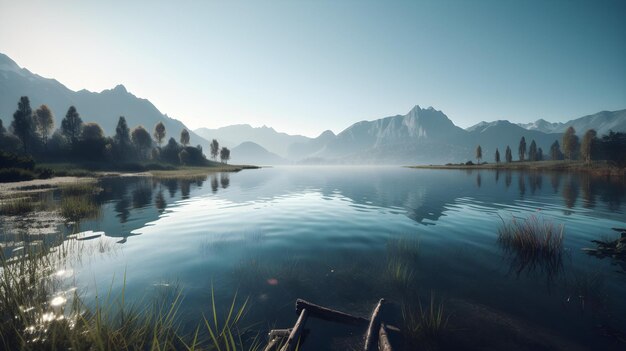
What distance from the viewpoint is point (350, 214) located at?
85.0ft

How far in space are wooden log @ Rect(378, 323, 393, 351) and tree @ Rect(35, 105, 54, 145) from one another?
155 meters

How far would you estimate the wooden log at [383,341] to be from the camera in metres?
5.99

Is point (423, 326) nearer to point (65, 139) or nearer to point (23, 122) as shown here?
point (23, 122)

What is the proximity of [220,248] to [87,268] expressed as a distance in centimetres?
646

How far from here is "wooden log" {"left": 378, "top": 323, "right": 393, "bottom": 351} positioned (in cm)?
599

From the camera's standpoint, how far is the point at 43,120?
101m

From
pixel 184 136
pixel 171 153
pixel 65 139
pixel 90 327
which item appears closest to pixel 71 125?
pixel 65 139

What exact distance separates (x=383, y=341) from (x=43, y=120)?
510 ft

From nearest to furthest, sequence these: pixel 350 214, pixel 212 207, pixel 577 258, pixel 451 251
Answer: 1. pixel 577 258
2. pixel 451 251
3. pixel 350 214
4. pixel 212 207

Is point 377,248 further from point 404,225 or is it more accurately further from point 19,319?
point 19,319

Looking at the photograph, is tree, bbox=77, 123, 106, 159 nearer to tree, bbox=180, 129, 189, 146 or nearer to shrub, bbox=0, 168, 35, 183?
tree, bbox=180, 129, 189, 146

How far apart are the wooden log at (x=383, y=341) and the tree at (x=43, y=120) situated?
154929 millimetres

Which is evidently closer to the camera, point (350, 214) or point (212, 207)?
point (350, 214)

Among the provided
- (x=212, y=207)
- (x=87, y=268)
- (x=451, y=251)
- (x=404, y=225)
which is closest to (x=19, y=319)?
(x=87, y=268)
